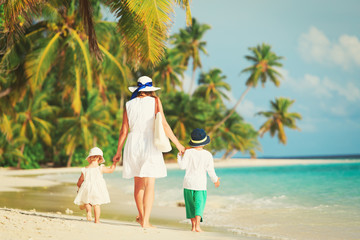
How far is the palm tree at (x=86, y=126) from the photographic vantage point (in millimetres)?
27581

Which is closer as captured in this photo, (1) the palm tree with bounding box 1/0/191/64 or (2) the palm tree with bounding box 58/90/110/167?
(1) the palm tree with bounding box 1/0/191/64

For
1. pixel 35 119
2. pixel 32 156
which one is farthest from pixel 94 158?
pixel 32 156

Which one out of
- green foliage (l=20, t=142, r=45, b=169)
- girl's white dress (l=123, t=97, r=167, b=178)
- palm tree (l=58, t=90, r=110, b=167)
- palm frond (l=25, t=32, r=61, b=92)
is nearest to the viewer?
girl's white dress (l=123, t=97, r=167, b=178)

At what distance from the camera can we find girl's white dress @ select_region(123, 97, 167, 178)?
456 centimetres

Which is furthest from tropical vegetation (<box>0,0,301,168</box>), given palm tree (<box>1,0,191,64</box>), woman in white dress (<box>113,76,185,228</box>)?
woman in white dress (<box>113,76,185,228</box>)

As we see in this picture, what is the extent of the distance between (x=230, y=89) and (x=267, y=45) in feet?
20.5

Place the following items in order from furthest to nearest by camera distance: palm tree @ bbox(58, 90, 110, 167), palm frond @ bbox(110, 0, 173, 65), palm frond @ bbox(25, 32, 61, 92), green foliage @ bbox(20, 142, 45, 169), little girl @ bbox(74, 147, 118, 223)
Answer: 1. green foliage @ bbox(20, 142, 45, 169)
2. palm tree @ bbox(58, 90, 110, 167)
3. palm frond @ bbox(25, 32, 61, 92)
4. palm frond @ bbox(110, 0, 173, 65)
5. little girl @ bbox(74, 147, 118, 223)

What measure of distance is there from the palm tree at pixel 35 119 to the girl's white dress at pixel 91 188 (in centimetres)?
2292

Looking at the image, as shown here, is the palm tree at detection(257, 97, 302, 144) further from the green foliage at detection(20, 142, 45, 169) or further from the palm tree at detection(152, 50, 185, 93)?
the green foliage at detection(20, 142, 45, 169)

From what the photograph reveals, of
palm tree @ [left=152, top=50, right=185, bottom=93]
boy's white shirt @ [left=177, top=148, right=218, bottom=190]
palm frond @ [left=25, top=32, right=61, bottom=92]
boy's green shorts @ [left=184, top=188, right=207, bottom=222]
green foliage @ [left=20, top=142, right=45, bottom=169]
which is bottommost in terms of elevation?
green foliage @ [left=20, top=142, right=45, bottom=169]

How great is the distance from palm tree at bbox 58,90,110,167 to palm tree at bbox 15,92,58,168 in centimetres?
96

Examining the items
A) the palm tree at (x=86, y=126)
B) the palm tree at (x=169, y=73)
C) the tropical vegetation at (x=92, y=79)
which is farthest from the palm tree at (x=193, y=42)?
the palm tree at (x=86, y=126)

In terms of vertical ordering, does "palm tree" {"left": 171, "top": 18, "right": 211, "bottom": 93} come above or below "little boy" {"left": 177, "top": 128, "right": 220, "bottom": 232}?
above

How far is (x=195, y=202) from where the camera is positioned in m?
4.84
